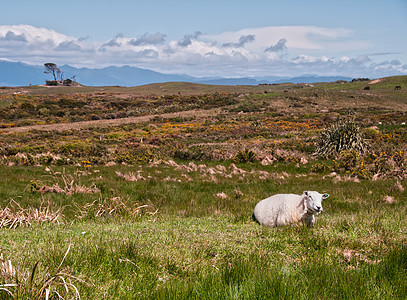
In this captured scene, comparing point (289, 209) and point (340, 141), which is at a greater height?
point (289, 209)

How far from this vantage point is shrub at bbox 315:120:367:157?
74.6 ft

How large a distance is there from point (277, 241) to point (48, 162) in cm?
2174

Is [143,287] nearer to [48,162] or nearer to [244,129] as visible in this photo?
[48,162]

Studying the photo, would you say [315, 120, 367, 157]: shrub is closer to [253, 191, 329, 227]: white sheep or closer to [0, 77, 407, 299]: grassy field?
[0, 77, 407, 299]: grassy field

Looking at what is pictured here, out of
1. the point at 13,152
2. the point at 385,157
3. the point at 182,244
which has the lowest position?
the point at 13,152

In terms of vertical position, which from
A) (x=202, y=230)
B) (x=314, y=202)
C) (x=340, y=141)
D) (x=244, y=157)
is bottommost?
(x=244, y=157)

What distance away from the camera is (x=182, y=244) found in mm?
4902

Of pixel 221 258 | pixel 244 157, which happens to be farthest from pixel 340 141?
pixel 221 258

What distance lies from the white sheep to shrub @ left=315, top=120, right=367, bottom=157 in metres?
16.1

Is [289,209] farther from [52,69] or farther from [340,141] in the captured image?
[52,69]

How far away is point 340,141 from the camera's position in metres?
23.3

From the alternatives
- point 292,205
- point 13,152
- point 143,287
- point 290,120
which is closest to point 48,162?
point 13,152

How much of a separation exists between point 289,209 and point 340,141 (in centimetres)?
1791

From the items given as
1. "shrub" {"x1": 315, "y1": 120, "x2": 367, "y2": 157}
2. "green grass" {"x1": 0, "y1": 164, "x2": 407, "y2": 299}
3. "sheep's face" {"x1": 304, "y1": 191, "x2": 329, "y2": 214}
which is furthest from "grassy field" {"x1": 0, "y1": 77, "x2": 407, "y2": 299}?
"shrub" {"x1": 315, "y1": 120, "x2": 367, "y2": 157}
